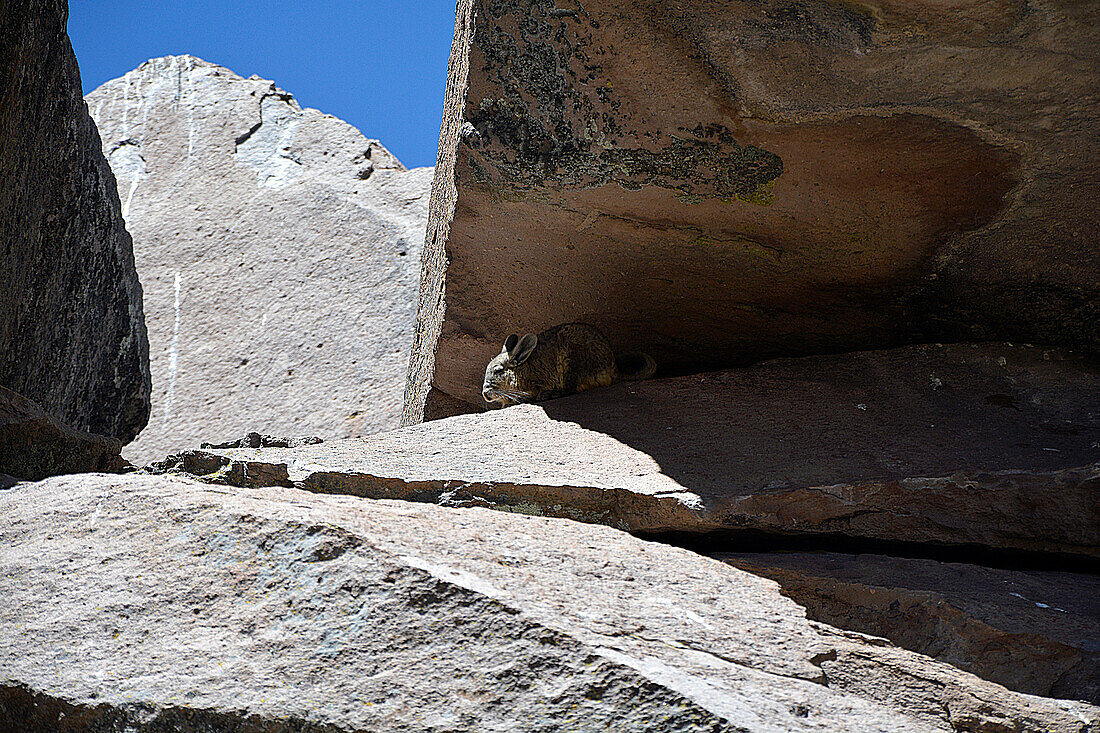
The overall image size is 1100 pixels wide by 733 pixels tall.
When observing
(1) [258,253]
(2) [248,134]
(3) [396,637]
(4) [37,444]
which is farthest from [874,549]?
(2) [248,134]

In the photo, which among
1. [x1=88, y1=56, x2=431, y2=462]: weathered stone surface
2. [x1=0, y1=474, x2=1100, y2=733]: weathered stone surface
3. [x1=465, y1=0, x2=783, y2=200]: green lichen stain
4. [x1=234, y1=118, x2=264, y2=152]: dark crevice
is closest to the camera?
[x1=0, y1=474, x2=1100, y2=733]: weathered stone surface

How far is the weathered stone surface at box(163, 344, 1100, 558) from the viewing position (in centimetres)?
180

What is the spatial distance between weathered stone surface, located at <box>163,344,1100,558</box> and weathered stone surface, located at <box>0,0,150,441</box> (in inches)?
25.4

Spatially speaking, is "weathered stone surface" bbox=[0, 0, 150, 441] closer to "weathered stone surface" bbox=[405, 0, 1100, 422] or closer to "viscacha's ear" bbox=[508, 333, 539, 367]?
"weathered stone surface" bbox=[405, 0, 1100, 422]

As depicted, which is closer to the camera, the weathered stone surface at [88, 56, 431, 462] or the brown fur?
the brown fur

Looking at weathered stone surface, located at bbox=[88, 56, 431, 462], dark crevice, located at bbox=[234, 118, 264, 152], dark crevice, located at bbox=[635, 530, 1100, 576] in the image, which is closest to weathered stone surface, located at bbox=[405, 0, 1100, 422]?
dark crevice, located at bbox=[635, 530, 1100, 576]

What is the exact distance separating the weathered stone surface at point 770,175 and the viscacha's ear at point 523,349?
0.59 feet

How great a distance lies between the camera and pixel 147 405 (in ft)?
9.58

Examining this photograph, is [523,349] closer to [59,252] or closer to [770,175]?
[770,175]

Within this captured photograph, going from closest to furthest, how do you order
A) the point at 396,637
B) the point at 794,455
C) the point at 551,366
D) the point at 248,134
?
the point at 396,637, the point at 794,455, the point at 551,366, the point at 248,134

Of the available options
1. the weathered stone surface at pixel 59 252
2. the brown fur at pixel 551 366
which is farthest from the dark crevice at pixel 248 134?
the brown fur at pixel 551 366

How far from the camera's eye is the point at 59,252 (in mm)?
2424

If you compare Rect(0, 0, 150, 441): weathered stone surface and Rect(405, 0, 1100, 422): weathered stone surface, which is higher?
Rect(405, 0, 1100, 422): weathered stone surface

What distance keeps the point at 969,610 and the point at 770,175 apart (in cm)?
120
